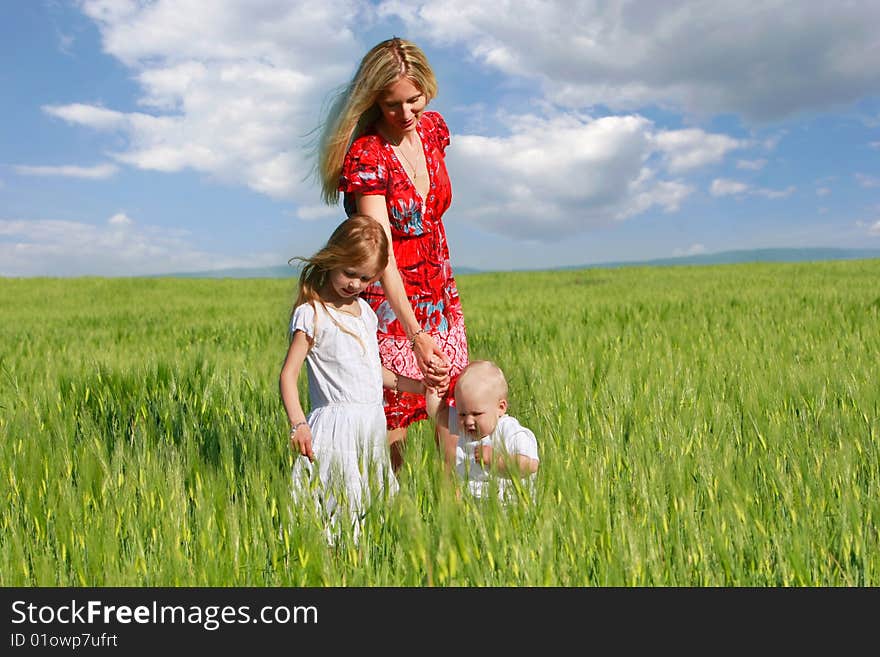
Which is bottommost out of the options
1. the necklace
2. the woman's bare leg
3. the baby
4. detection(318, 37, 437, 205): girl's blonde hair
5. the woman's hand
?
the woman's bare leg

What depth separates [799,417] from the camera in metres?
3.43

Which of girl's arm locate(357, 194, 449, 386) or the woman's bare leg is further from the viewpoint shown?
the woman's bare leg

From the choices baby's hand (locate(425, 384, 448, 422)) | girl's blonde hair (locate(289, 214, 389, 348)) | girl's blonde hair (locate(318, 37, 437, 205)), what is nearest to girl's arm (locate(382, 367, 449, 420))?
baby's hand (locate(425, 384, 448, 422))

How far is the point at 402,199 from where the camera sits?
2797mm

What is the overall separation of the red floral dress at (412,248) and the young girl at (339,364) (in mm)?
239

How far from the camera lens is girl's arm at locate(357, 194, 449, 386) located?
8.75 feet

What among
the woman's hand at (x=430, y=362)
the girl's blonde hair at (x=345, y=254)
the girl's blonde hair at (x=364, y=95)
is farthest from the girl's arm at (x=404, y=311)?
the girl's blonde hair at (x=364, y=95)

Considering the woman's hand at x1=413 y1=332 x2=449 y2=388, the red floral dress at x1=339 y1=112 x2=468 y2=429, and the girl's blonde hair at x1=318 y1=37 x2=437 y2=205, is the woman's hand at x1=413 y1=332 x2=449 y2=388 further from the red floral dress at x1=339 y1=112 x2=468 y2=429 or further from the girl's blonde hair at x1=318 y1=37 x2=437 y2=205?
the girl's blonde hair at x1=318 y1=37 x2=437 y2=205

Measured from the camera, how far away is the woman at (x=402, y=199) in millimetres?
2691

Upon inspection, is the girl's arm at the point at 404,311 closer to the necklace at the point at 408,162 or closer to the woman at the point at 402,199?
the woman at the point at 402,199
